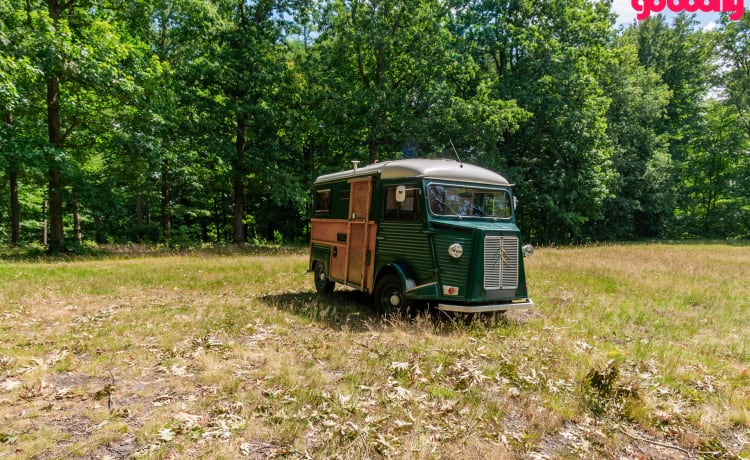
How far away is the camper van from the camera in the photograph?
23.2ft

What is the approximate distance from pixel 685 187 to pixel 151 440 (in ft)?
141

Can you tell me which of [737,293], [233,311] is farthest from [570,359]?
[737,293]

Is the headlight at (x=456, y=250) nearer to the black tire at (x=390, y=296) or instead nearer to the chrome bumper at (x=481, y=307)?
the chrome bumper at (x=481, y=307)

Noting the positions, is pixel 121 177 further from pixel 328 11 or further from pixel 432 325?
pixel 432 325

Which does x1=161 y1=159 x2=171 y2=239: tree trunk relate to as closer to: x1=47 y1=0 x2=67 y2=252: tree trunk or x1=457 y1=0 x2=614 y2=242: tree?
x1=47 y1=0 x2=67 y2=252: tree trunk

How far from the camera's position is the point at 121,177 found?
21.8 meters

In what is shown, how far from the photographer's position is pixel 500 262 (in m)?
7.26

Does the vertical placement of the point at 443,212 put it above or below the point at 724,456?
above

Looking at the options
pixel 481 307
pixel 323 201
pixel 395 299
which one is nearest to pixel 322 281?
pixel 323 201

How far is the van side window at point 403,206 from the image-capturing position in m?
7.59

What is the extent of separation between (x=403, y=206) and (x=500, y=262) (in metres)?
2.11

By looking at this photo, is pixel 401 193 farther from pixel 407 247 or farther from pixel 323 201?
pixel 323 201

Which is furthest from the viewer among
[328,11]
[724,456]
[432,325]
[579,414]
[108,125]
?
[328,11]

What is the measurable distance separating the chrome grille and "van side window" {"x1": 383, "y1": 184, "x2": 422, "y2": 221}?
1418mm
